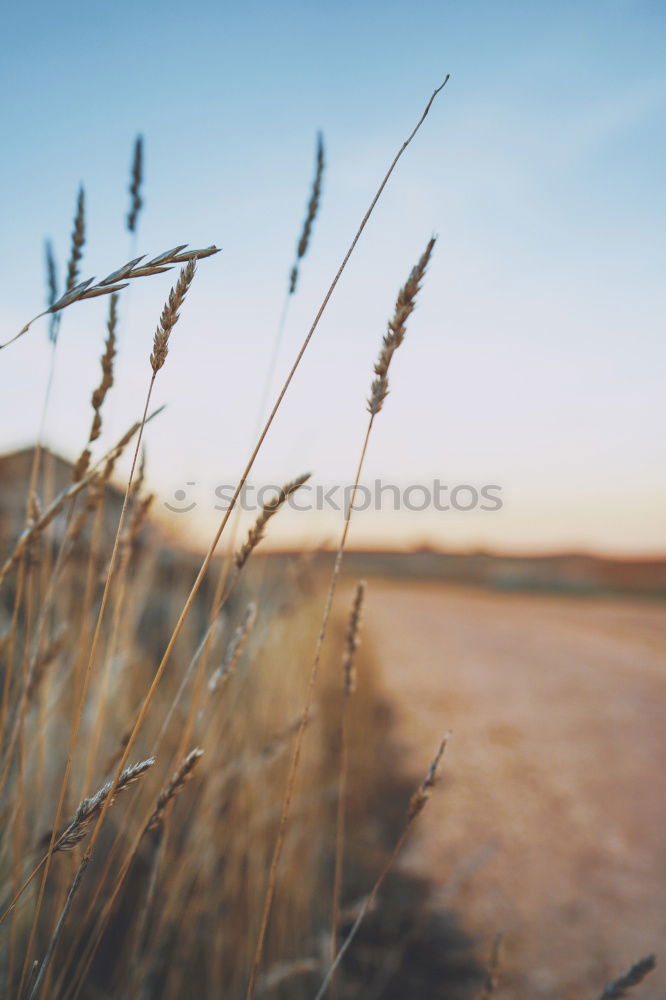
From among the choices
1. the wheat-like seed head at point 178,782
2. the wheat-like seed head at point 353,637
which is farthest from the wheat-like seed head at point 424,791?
the wheat-like seed head at point 178,782

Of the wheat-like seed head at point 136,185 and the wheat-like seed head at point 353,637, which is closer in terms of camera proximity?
the wheat-like seed head at point 353,637

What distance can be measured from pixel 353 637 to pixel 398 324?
14.7 inches

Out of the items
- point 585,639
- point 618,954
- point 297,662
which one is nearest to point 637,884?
point 618,954

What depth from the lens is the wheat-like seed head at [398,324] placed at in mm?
562

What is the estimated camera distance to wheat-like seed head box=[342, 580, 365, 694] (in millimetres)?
744

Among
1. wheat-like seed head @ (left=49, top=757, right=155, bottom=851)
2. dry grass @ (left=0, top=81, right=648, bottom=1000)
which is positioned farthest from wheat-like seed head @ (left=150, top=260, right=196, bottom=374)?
wheat-like seed head @ (left=49, top=757, right=155, bottom=851)

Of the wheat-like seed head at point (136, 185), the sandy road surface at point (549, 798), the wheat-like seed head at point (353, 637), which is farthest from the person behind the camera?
the sandy road surface at point (549, 798)

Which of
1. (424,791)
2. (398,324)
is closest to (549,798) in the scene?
(424,791)

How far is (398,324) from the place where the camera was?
0.57 metres

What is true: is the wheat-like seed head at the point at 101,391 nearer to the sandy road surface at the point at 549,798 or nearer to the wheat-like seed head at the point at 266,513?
the wheat-like seed head at the point at 266,513

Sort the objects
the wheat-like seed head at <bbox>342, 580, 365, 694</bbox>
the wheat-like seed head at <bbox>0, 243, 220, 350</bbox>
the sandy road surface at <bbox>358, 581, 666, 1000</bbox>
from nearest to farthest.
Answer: the wheat-like seed head at <bbox>0, 243, 220, 350</bbox>
the wheat-like seed head at <bbox>342, 580, 365, 694</bbox>
the sandy road surface at <bbox>358, 581, 666, 1000</bbox>

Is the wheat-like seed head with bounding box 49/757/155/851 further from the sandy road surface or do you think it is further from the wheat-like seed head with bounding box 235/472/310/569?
the sandy road surface

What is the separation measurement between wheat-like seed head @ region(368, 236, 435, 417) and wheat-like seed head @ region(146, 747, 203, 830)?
0.37m

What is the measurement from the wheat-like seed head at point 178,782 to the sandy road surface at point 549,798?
140 centimetres
